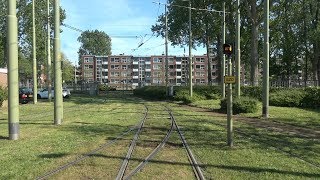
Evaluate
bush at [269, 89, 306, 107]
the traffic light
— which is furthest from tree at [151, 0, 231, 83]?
the traffic light

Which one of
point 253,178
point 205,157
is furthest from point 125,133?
point 253,178

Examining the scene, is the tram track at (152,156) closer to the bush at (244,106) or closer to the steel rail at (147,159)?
the steel rail at (147,159)

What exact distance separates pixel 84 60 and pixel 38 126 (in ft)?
478

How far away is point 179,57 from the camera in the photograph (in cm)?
17038

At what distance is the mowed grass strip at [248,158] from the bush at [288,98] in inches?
587

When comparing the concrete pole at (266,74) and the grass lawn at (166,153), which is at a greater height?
the concrete pole at (266,74)

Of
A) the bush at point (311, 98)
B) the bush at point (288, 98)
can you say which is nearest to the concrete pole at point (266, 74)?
the bush at point (311, 98)

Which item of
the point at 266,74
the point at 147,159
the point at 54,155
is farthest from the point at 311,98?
the point at 54,155

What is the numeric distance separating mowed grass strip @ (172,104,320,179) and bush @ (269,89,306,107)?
14.9m

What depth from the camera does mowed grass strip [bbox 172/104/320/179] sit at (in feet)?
31.6

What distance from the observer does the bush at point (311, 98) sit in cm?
2984

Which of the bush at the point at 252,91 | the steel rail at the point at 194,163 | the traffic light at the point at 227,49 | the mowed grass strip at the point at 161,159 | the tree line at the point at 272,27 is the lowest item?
the mowed grass strip at the point at 161,159

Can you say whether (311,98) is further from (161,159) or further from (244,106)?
(161,159)

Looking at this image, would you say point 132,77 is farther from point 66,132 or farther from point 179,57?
point 66,132
